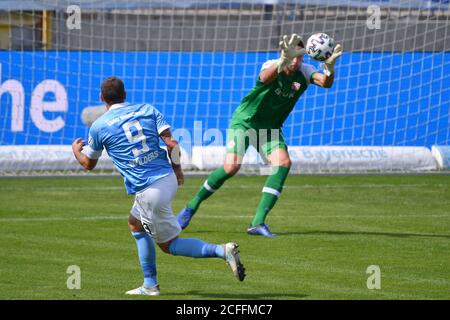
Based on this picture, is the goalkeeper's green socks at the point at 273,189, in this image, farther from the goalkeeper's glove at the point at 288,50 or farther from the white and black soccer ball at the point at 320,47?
the white and black soccer ball at the point at 320,47

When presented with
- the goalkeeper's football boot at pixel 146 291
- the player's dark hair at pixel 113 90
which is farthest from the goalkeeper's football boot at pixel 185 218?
the player's dark hair at pixel 113 90

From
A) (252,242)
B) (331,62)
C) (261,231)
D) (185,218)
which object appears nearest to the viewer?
(252,242)

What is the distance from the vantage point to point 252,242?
12.2m

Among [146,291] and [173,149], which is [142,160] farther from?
[146,291]

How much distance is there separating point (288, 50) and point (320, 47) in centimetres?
43

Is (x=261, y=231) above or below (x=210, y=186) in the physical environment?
below

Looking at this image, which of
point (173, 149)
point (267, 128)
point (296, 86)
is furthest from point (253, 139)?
point (173, 149)

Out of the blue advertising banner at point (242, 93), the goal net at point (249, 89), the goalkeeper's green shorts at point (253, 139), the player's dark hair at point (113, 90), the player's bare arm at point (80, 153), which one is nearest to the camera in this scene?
the player's dark hair at point (113, 90)

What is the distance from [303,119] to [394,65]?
2.19 m

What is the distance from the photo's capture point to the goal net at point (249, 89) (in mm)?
21219

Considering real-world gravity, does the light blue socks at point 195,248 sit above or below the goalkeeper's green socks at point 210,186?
above

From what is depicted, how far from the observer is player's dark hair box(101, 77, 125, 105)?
8.73m

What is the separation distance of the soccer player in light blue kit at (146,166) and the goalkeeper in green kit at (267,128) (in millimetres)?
4145

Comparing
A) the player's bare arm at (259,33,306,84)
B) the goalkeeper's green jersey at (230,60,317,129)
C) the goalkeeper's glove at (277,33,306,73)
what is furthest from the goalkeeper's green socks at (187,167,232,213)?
the goalkeeper's glove at (277,33,306,73)
